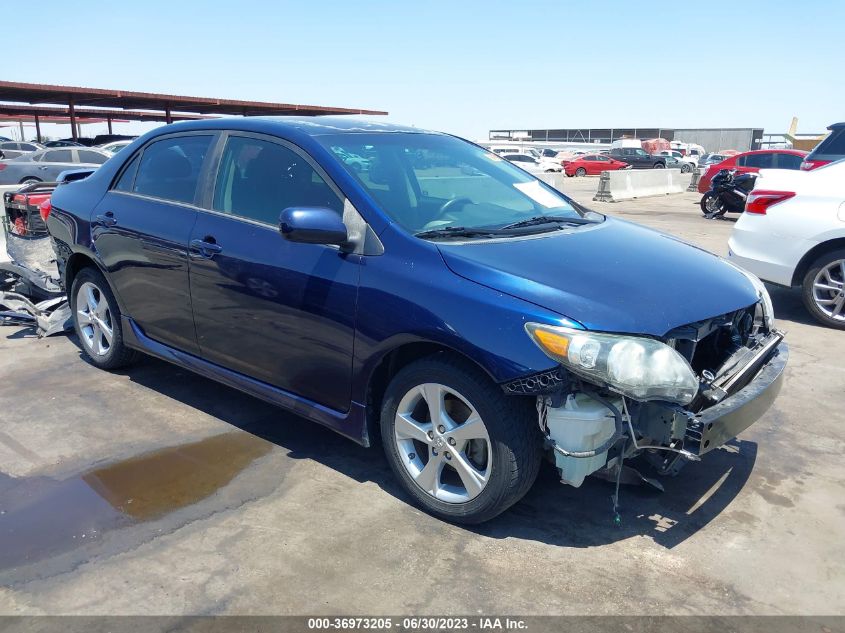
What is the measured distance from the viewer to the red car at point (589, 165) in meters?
40.8

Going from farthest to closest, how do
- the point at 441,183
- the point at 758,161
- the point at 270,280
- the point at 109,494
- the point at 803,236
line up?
the point at 758,161, the point at 803,236, the point at 441,183, the point at 270,280, the point at 109,494

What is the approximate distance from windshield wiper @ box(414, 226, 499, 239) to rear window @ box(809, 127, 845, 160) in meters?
10.4

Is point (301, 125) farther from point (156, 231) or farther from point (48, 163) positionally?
point (48, 163)

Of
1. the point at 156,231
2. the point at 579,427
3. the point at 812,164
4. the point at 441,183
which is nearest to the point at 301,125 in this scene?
the point at 441,183

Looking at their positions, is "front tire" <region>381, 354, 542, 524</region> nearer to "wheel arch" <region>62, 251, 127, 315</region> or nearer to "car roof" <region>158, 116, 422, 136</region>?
"car roof" <region>158, 116, 422, 136</region>

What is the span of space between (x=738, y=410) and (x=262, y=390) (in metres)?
2.36

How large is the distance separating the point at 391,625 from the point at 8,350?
4644 mm

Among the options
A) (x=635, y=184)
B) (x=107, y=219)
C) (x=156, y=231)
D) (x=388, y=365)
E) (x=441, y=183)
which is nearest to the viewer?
(x=388, y=365)

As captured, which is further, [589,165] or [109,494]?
[589,165]

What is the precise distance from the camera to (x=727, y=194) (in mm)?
14453

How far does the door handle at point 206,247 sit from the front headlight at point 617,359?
6.33 feet

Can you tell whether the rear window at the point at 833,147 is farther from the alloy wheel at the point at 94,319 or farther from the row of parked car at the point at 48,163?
the row of parked car at the point at 48,163

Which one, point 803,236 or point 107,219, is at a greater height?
point 107,219

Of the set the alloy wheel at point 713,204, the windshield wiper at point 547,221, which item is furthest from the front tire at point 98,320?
the alloy wheel at point 713,204
